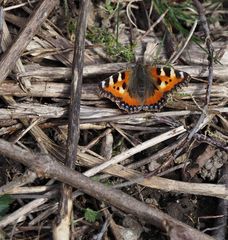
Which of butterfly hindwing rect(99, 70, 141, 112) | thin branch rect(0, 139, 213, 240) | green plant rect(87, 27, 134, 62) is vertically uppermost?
green plant rect(87, 27, 134, 62)

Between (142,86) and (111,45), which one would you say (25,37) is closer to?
(111,45)

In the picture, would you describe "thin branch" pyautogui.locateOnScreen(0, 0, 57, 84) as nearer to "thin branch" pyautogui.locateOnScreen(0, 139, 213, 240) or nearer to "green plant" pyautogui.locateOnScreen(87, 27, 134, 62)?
"green plant" pyautogui.locateOnScreen(87, 27, 134, 62)

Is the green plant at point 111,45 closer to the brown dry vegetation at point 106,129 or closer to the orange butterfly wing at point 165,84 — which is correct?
the brown dry vegetation at point 106,129

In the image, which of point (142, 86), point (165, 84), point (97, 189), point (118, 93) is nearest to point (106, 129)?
point (118, 93)

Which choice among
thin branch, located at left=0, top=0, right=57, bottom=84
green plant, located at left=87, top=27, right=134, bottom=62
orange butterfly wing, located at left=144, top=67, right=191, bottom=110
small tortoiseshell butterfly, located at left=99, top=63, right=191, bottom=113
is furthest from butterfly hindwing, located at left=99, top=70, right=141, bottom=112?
thin branch, located at left=0, top=0, right=57, bottom=84

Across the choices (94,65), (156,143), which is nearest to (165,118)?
(156,143)

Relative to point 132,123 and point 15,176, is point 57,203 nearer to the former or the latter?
point 15,176
